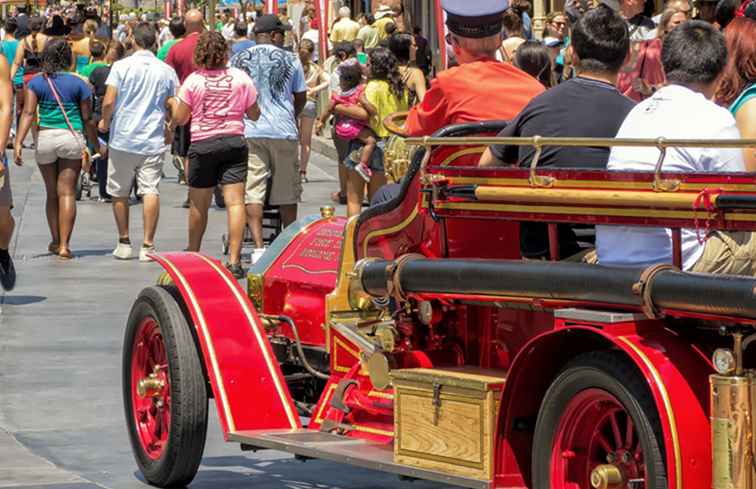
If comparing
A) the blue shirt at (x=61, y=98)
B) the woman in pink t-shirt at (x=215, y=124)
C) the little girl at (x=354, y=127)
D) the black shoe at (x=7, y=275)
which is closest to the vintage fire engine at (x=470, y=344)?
the black shoe at (x=7, y=275)

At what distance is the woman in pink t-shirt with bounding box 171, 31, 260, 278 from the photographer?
42.5 ft

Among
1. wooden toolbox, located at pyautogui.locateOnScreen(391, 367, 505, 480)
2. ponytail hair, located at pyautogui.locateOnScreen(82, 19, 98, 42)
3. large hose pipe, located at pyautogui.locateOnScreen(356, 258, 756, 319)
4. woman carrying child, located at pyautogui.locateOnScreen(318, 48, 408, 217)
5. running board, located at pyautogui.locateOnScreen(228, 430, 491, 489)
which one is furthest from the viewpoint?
ponytail hair, located at pyautogui.locateOnScreen(82, 19, 98, 42)

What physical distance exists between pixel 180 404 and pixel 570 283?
2118 millimetres

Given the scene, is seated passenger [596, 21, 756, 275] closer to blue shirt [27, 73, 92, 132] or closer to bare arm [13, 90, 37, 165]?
blue shirt [27, 73, 92, 132]

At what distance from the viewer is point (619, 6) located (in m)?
12.5

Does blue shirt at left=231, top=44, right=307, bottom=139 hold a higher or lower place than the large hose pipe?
lower

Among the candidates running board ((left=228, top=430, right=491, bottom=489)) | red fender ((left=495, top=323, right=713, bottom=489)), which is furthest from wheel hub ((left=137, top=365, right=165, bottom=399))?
red fender ((left=495, top=323, right=713, bottom=489))

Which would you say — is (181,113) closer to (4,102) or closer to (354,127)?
(4,102)

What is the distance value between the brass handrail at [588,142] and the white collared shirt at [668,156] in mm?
229

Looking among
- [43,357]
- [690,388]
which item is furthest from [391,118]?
[43,357]

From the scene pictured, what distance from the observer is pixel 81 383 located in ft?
30.9

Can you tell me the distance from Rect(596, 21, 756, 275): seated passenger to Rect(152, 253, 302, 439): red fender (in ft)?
5.76

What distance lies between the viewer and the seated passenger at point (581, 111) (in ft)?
18.9

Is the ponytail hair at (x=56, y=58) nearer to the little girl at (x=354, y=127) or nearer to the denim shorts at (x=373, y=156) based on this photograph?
the little girl at (x=354, y=127)
